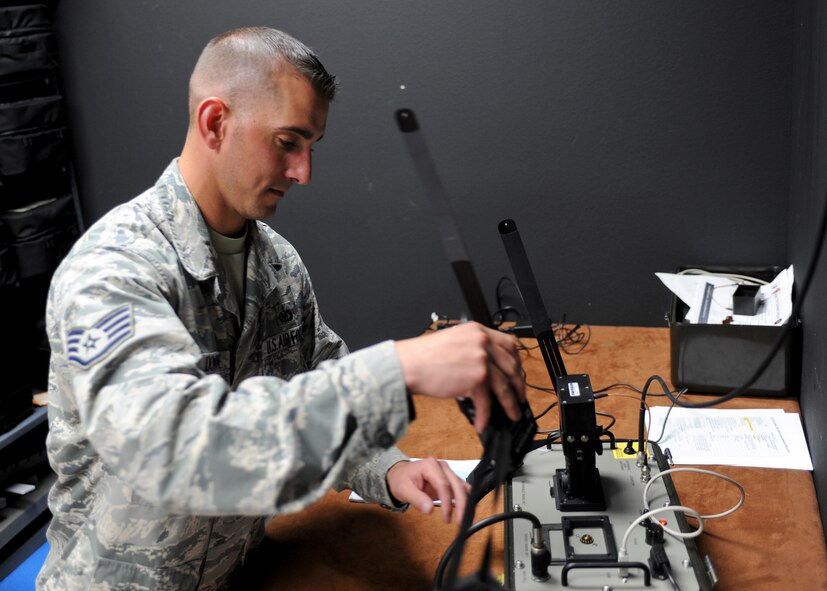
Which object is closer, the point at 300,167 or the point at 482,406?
the point at 482,406

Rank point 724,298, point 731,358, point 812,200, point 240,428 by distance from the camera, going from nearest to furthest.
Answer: point 240,428
point 812,200
point 731,358
point 724,298

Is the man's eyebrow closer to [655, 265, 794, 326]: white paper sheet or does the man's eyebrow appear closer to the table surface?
the table surface

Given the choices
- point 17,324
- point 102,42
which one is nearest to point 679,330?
point 102,42

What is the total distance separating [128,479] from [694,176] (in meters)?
1.72

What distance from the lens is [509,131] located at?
7.13 feet

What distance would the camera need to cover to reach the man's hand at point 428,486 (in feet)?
3.63

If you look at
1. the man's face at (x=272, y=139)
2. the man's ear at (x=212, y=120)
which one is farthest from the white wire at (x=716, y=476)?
the man's ear at (x=212, y=120)

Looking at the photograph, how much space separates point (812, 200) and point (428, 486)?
0.93m

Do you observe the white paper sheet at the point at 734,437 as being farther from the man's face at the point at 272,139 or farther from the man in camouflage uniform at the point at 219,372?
the man's face at the point at 272,139

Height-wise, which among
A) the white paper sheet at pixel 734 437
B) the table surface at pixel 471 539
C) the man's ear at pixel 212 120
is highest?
the man's ear at pixel 212 120

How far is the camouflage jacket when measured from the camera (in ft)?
2.43

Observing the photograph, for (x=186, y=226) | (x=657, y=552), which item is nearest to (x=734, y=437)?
(x=657, y=552)

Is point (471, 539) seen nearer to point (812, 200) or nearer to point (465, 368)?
point (465, 368)

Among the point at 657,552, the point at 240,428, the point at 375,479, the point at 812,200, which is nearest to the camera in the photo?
the point at 240,428
